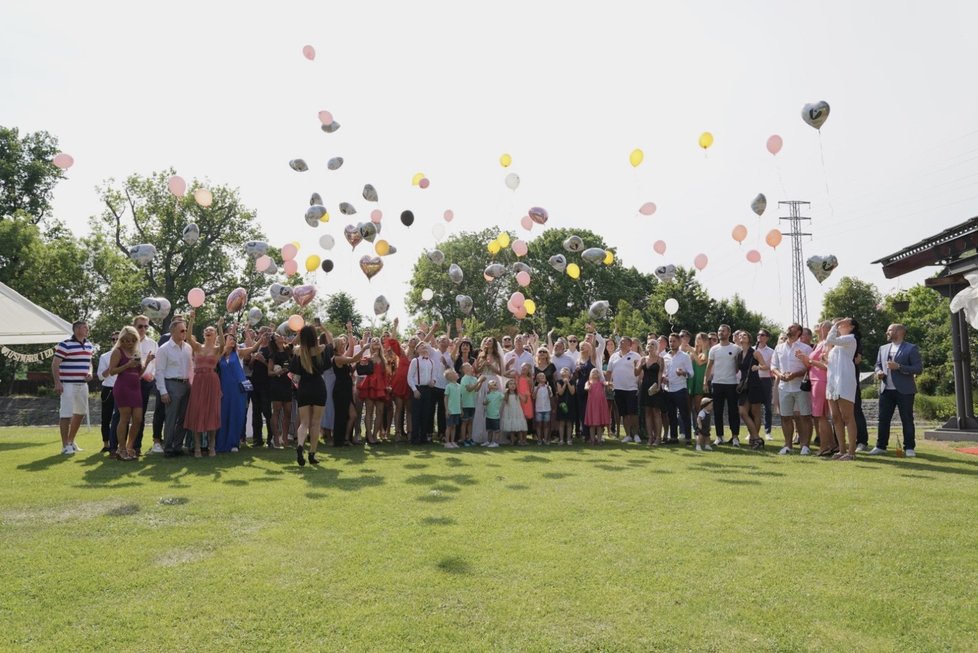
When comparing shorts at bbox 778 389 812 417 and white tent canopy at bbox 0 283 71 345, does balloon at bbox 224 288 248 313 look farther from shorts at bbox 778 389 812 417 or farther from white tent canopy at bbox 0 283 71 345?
shorts at bbox 778 389 812 417

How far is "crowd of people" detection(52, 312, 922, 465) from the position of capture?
1020 centimetres

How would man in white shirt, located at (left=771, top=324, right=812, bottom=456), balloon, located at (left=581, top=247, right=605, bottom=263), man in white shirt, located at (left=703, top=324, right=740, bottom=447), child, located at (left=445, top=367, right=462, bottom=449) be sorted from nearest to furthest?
man in white shirt, located at (left=771, top=324, right=812, bottom=456)
man in white shirt, located at (left=703, top=324, right=740, bottom=447)
child, located at (left=445, top=367, right=462, bottom=449)
balloon, located at (left=581, top=247, right=605, bottom=263)

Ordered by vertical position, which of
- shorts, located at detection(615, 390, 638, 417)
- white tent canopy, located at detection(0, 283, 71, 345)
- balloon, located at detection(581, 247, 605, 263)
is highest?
balloon, located at detection(581, 247, 605, 263)

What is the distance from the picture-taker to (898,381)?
417 inches

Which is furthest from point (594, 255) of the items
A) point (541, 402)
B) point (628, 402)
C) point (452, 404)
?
point (452, 404)

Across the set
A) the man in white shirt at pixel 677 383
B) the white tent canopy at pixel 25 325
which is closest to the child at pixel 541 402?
the man in white shirt at pixel 677 383

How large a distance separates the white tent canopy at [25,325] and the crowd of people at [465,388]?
18.7ft

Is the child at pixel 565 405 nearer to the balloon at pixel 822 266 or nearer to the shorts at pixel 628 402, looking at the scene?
the shorts at pixel 628 402

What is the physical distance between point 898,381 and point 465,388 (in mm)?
7183

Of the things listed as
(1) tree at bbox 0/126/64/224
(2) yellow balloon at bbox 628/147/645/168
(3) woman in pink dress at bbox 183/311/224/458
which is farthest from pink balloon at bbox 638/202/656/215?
(1) tree at bbox 0/126/64/224

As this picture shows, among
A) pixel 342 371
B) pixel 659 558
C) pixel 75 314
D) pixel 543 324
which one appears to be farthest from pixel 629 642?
pixel 543 324

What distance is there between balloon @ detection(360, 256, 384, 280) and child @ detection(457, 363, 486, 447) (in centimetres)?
364

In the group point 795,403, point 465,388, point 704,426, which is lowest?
point 704,426

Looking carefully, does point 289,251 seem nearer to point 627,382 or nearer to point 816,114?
point 627,382
